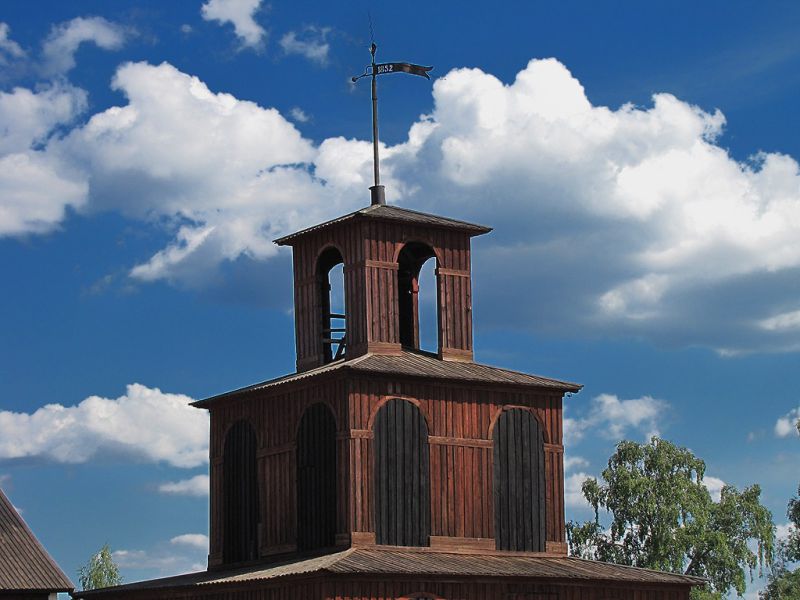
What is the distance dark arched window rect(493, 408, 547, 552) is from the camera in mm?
46688

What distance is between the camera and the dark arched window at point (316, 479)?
4450 centimetres

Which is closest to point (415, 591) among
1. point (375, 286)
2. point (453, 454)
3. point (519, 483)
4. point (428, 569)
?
point (428, 569)

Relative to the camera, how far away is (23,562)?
1880 inches

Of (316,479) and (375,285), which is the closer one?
(316,479)

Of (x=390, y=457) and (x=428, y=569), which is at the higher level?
(x=390, y=457)

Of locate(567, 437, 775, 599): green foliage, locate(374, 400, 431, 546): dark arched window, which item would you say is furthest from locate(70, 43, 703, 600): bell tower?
locate(567, 437, 775, 599): green foliage

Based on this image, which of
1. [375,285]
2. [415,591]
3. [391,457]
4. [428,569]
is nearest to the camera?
Result: [415,591]

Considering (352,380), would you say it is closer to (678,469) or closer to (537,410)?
(537,410)

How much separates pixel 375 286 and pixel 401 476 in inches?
236

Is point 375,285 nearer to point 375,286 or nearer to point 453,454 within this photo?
point 375,286

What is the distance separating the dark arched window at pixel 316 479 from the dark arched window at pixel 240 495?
8.68 ft

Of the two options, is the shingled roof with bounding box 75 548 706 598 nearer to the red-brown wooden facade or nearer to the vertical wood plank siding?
the vertical wood plank siding

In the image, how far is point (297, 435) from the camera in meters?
46.0

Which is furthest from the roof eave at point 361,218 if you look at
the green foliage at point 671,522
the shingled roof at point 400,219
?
the green foliage at point 671,522
